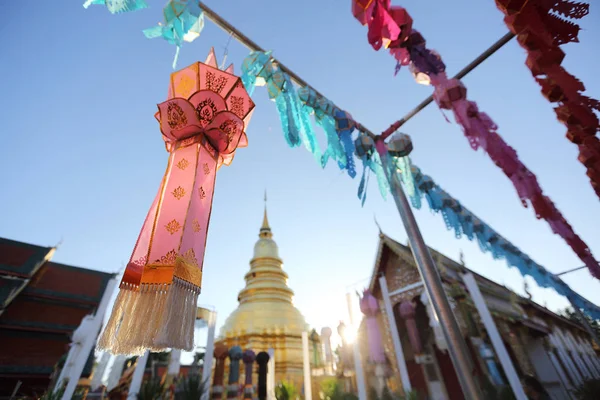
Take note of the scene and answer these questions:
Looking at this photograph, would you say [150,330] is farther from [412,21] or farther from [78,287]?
[78,287]

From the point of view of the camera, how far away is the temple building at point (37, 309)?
1031 cm

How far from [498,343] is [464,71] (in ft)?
22.5

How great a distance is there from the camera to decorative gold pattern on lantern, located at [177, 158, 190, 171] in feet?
7.70

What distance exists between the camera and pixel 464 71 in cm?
287

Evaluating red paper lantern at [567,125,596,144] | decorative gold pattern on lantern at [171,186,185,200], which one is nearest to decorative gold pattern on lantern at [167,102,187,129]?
decorative gold pattern on lantern at [171,186,185,200]

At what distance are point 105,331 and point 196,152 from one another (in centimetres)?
143

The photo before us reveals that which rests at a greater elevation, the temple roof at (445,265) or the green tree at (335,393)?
the temple roof at (445,265)

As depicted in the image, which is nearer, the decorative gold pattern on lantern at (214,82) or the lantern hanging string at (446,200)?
the decorative gold pattern on lantern at (214,82)

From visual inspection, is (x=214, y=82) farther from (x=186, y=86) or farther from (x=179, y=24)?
(x=179, y=24)

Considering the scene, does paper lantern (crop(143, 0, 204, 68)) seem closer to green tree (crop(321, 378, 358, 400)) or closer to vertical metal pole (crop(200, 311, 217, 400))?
vertical metal pole (crop(200, 311, 217, 400))

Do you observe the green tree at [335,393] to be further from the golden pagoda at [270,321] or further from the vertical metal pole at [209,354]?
the vertical metal pole at [209,354]

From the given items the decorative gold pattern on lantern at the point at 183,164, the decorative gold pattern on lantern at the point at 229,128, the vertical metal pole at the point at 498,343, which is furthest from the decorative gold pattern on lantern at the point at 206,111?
the vertical metal pole at the point at 498,343

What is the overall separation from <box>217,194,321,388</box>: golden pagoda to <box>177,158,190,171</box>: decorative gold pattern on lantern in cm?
1257

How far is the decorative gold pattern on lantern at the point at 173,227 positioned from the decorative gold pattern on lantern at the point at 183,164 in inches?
20.3
